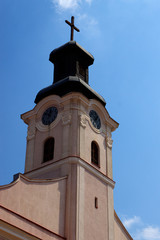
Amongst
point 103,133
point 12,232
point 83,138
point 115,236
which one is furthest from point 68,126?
point 12,232

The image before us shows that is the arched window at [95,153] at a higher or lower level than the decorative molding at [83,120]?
lower

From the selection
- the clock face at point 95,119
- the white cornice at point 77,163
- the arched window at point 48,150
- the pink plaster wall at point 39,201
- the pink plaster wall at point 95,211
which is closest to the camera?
the pink plaster wall at point 39,201

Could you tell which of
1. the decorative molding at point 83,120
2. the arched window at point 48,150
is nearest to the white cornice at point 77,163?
the arched window at point 48,150

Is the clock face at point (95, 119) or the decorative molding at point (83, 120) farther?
the clock face at point (95, 119)

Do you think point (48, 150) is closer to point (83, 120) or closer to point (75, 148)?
point (75, 148)

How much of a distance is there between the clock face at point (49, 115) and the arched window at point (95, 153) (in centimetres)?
286

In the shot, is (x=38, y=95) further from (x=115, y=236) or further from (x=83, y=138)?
(x=115, y=236)

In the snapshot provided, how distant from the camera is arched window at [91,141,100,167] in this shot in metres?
27.2

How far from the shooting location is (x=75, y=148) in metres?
25.8

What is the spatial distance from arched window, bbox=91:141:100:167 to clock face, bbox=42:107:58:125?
2.86 meters

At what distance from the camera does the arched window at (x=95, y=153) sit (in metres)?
27.2

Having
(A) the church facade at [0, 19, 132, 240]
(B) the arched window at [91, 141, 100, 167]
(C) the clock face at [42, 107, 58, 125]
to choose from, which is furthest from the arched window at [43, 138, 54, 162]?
(B) the arched window at [91, 141, 100, 167]

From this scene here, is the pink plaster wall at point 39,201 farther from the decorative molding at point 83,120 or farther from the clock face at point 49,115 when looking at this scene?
the clock face at point 49,115

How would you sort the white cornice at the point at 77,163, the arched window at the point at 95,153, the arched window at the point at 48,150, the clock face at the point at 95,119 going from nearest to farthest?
1. the white cornice at the point at 77,163
2. the arched window at the point at 48,150
3. the arched window at the point at 95,153
4. the clock face at the point at 95,119
